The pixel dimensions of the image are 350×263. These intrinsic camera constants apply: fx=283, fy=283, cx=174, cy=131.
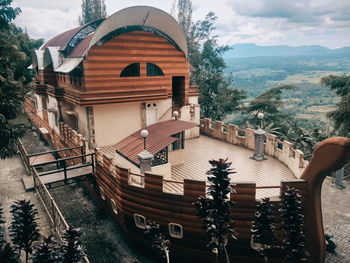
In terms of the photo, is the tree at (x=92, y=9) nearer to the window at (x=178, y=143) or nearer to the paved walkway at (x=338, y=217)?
the window at (x=178, y=143)

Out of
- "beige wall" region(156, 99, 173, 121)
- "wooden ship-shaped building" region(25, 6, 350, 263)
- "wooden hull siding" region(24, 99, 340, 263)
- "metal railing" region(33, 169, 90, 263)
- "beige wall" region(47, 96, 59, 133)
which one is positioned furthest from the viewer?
"beige wall" region(47, 96, 59, 133)

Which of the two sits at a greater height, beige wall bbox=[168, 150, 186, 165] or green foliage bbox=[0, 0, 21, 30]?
green foliage bbox=[0, 0, 21, 30]

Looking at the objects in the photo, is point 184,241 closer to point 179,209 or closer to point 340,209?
point 179,209

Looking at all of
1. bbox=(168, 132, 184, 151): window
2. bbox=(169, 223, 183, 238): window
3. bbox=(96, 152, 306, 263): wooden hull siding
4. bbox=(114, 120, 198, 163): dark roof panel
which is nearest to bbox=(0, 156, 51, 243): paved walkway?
bbox=(96, 152, 306, 263): wooden hull siding

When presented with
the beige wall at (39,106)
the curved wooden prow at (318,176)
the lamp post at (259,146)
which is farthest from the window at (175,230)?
the beige wall at (39,106)

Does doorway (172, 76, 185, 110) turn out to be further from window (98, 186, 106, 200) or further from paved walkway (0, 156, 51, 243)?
paved walkway (0, 156, 51, 243)

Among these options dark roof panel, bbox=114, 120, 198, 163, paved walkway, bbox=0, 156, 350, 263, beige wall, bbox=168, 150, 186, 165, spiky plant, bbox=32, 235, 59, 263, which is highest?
dark roof panel, bbox=114, 120, 198, 163

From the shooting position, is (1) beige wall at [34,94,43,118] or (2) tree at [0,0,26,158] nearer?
(2) tree at [0,0,26,158]
